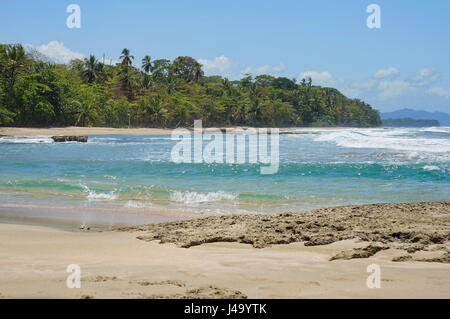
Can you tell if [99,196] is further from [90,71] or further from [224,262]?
[90,71]

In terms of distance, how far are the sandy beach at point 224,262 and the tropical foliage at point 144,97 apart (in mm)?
50464

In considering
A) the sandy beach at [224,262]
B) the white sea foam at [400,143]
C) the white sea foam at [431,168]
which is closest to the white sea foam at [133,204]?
the sandy beach at [224,262]

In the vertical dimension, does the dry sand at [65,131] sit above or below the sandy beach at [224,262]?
above

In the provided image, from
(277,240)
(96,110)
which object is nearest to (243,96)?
(96,110)

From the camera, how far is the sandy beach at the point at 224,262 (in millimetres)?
4117

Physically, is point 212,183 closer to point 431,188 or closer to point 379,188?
point 379,188

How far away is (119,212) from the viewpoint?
34.0 ft

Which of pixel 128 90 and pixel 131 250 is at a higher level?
pixel 128 90

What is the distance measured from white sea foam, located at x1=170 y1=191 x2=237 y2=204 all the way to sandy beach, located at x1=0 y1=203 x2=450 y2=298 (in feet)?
12.3

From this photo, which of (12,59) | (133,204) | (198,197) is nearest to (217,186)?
(198,197)

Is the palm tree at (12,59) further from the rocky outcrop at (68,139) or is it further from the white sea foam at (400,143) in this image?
the white sea foam at (400,143)

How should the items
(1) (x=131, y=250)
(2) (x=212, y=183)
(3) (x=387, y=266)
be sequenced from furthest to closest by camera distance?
(2) (x=212, y=183)
(1) (x=131, y=250)
(3) (x=387, y=266)

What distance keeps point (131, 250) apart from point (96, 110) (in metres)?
66.7

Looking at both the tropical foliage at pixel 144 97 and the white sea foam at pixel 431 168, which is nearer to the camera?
the white sea foam at pixel 431 168
